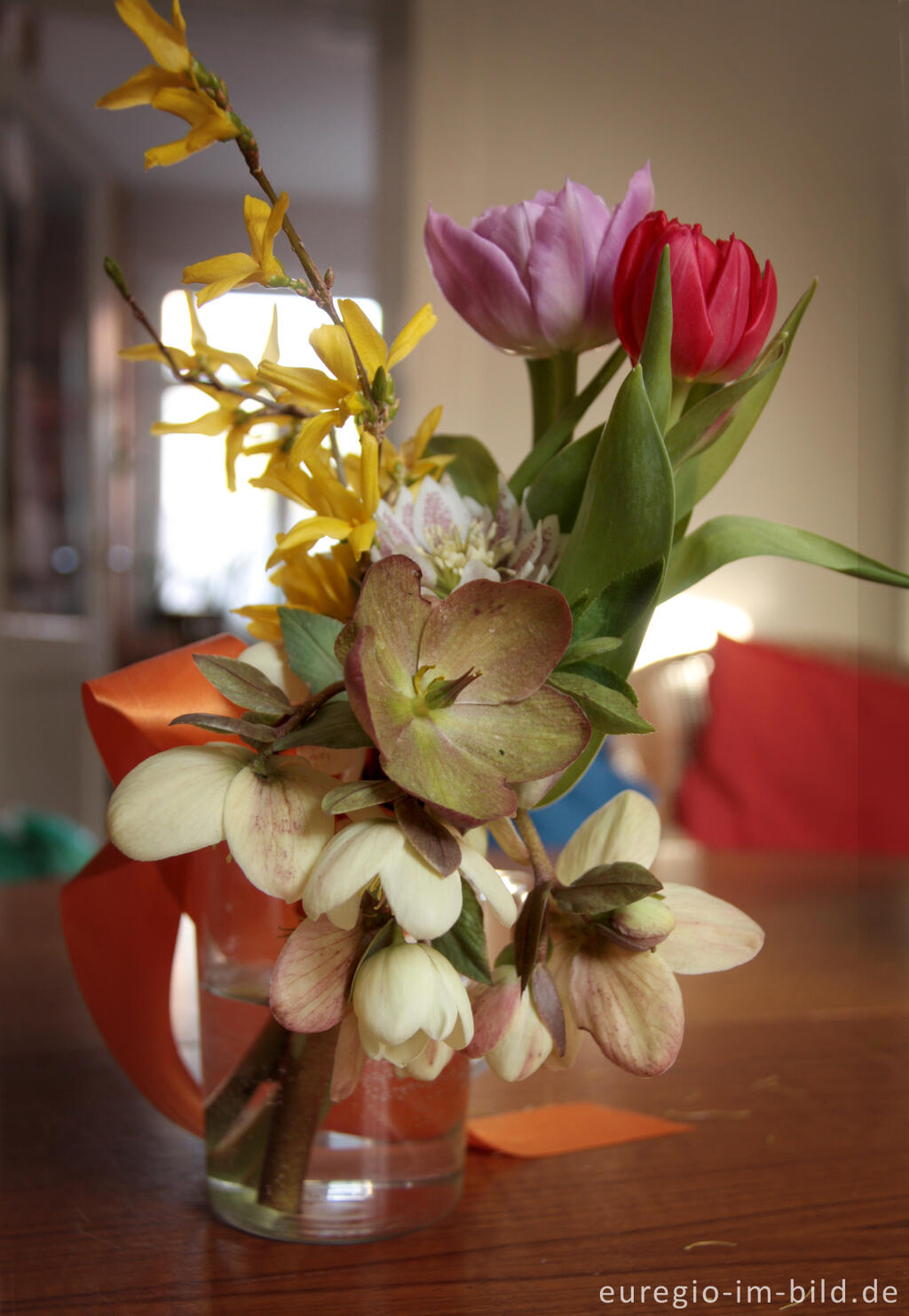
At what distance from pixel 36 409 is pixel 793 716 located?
2.73 metres

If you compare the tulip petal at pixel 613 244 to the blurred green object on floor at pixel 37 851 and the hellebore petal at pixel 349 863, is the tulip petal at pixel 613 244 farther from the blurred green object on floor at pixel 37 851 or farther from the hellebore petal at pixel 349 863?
the blurred green object on floor at pixel 37 851

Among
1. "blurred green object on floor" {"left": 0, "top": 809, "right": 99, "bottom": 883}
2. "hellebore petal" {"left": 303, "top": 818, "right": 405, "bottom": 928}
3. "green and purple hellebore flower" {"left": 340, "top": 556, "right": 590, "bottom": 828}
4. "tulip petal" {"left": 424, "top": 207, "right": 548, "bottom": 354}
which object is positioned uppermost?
"tulip petal" {"left": 424, "top": 207, "right": 548, "bottom": 354}

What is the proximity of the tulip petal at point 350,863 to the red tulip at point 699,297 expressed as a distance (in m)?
0.16

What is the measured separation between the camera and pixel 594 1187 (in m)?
0.42

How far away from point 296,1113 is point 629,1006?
0.41ft

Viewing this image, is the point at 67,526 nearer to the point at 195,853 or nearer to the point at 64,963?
the point at 64,963

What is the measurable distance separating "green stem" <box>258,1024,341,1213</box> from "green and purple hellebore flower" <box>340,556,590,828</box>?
130 millimetres

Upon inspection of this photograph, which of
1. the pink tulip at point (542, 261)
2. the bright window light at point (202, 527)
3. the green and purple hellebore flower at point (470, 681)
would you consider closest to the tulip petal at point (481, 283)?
the pink tulip at point (542, 261)

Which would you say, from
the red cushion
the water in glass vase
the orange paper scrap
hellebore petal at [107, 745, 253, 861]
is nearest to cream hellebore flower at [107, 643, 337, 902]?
hellebore petal at [107, 745, 253, 861]

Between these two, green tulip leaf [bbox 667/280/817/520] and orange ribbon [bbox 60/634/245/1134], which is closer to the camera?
green tulip leaf [bbox 667/280/817/520]

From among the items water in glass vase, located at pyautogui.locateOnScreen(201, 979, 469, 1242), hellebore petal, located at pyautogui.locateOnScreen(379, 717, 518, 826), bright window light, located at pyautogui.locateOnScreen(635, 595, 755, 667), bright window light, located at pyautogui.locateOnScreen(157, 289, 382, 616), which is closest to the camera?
hellebore petal, located at pyautogui.locateOnScreen(379, 717, 518, 826)

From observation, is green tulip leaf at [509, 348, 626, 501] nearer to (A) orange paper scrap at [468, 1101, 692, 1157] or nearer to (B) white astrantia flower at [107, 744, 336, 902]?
(B) white astrantia flower at [107, 744, 336, 902]

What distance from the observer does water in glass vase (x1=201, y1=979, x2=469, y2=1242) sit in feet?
1.22

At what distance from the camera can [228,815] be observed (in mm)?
293
